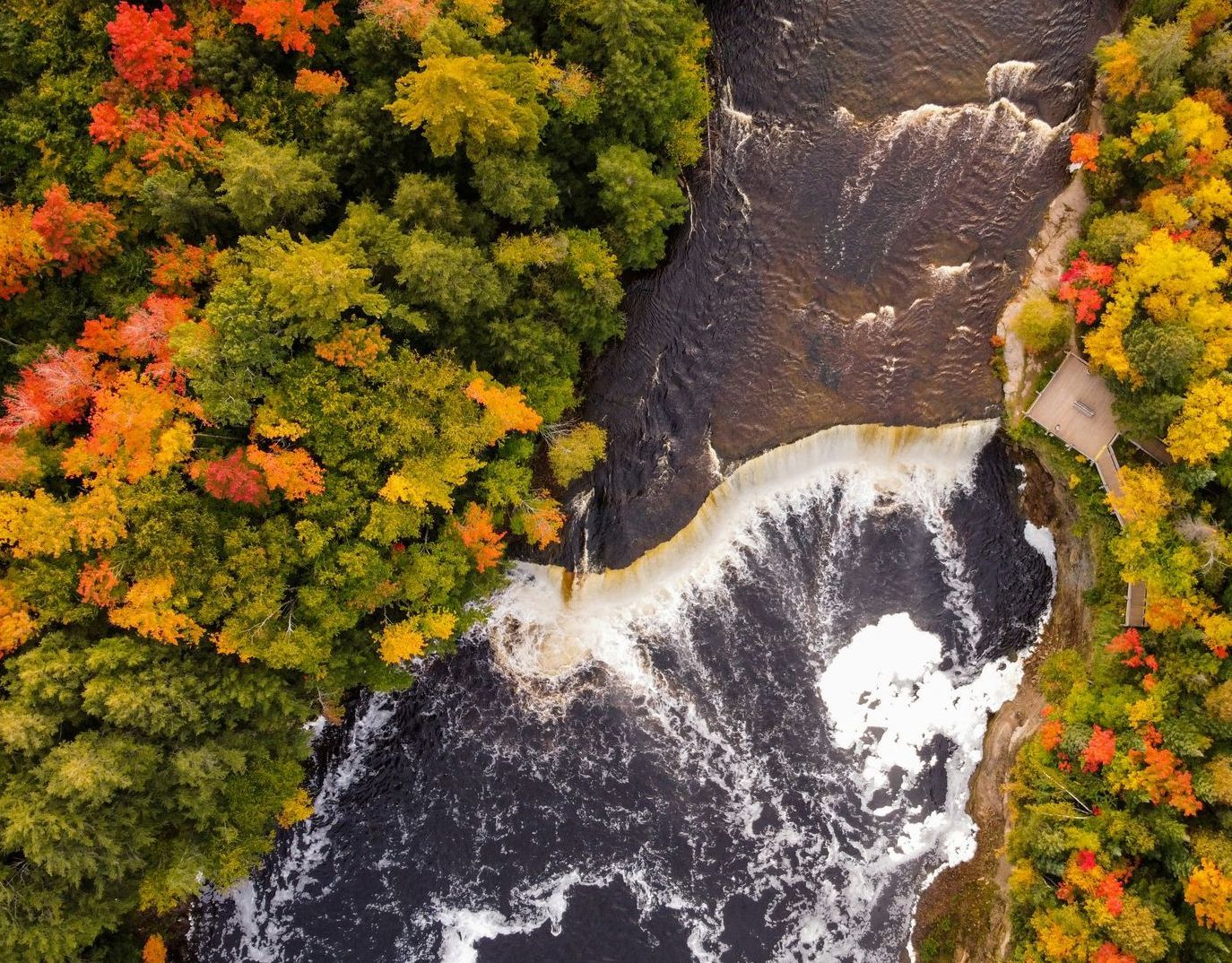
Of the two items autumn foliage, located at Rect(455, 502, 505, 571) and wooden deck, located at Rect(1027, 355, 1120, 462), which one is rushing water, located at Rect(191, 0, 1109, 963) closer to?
wooden deck, located at Rect(1027, 355, 1120, 462)

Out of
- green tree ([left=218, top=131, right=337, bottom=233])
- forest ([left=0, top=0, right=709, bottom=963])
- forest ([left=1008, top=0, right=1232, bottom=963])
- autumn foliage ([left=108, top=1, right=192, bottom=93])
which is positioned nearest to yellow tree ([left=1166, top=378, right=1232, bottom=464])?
forest ([left=1008, top=0, right=1232, bottom=963])

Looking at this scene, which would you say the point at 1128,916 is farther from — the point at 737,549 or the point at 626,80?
the point at 626,80

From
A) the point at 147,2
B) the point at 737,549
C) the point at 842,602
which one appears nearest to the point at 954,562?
the point at 842,602

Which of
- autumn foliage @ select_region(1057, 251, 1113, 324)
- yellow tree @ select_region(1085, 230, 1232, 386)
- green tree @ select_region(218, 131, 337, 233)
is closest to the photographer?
green tree @ select_region(218, 131, 337, 233)

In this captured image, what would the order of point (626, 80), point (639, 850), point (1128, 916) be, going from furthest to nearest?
point (639, 850)
point (626, 80)
point (1128, 916)

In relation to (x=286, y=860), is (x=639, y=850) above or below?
above

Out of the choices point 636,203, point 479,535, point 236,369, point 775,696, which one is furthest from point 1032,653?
point 236,369
